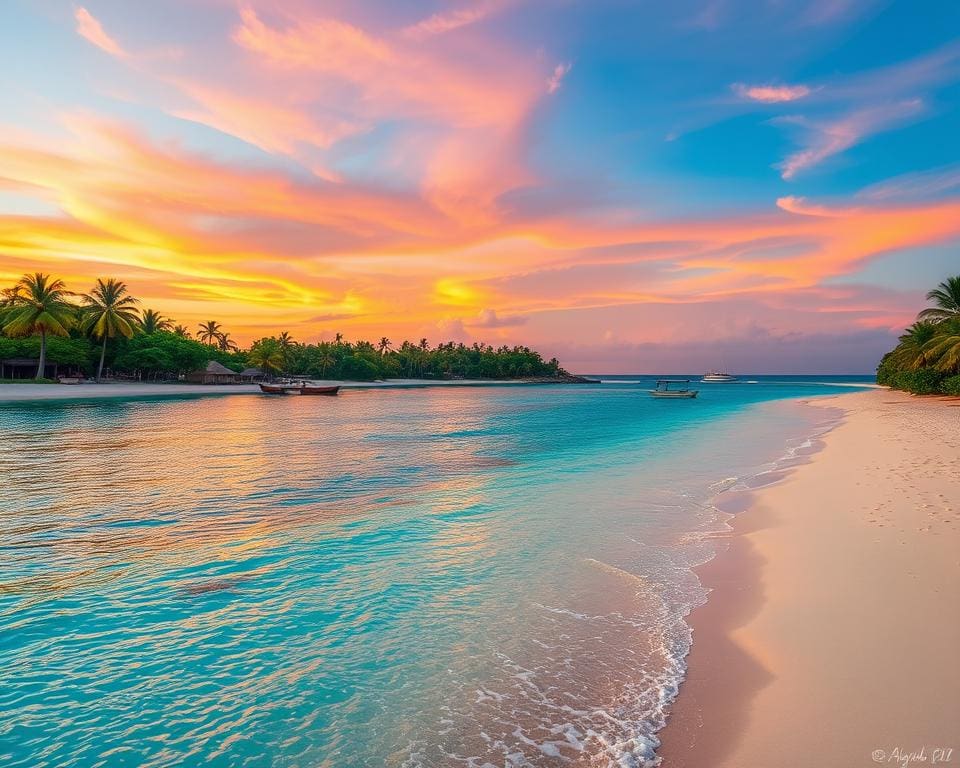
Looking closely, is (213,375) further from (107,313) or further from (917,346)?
(917,346)

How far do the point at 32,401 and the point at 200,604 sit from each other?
68.2 meters

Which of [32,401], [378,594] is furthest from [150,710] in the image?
[32,401]

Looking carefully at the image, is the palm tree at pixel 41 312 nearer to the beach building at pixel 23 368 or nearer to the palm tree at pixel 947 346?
the beach building at pixel 23 368

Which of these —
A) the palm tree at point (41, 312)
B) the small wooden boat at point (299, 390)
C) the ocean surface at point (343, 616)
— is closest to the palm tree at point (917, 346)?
the ocean surface at point (343, 616)

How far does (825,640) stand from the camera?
20.2 feet

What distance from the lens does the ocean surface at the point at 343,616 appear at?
15.9ft

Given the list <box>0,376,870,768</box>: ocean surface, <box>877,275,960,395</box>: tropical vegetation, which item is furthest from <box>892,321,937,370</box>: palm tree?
<box>0,376,870,768</box>: ocean surface

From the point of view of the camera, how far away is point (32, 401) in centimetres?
5962

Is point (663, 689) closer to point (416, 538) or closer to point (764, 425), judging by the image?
point (416, 538)

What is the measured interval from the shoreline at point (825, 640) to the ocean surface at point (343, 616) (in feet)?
1.42

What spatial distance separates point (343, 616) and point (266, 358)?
138 meters

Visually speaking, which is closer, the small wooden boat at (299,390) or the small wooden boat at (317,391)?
the small wooden boat at (299,390)

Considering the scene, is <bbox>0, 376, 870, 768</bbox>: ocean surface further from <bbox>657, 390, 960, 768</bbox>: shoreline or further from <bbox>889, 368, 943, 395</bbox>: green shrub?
<bbox>889, 368, 943, 395</bbox>: green shrub

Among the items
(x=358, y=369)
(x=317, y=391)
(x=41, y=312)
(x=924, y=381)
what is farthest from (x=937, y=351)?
(x=358, y=369)
